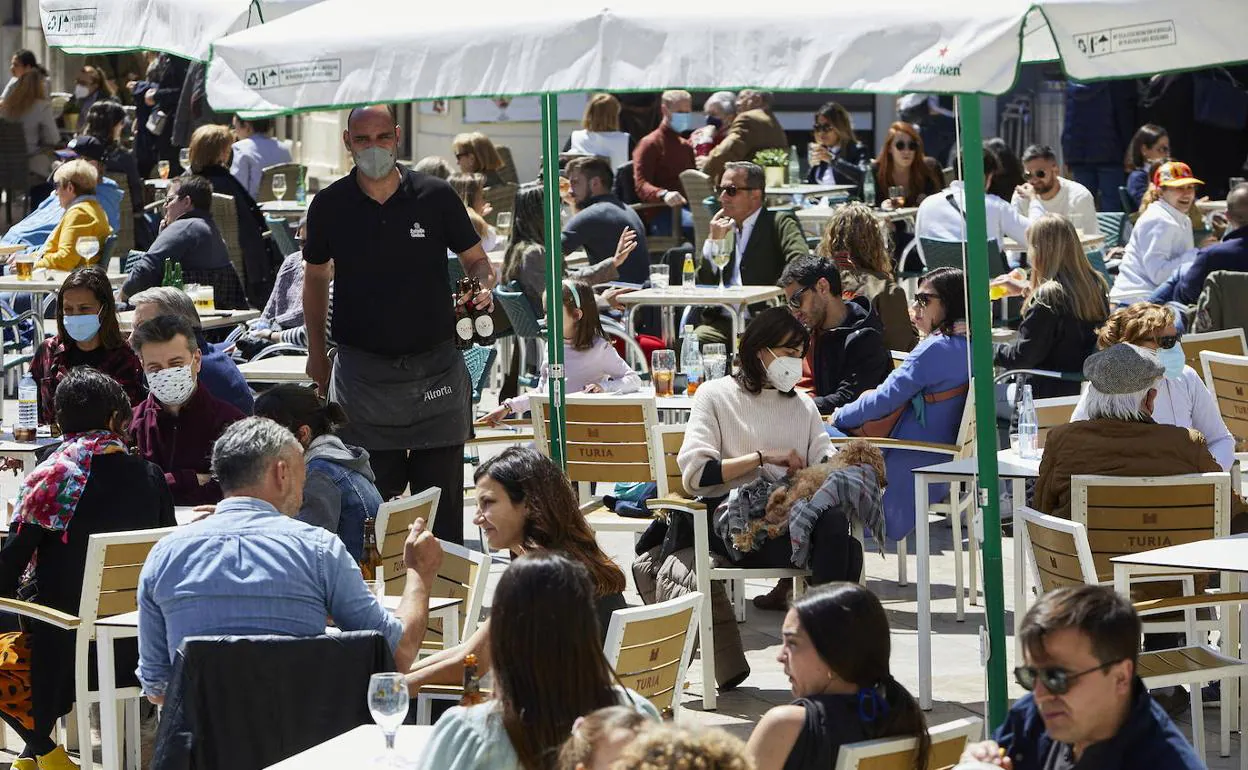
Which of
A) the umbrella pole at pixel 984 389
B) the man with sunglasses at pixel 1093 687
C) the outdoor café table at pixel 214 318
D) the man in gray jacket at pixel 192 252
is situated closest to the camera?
the man with sunglasses at pixel 1093 687

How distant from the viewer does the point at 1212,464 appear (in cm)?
651

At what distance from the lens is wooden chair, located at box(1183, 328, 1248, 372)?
9.41 metres

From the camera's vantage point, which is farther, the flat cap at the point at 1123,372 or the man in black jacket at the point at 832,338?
Answer: the man in black jacket at the point at 832,338

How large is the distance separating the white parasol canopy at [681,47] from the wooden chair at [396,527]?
4.24 ft

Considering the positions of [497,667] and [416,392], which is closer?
[497,667]

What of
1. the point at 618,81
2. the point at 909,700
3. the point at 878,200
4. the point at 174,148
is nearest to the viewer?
the point at 909,700

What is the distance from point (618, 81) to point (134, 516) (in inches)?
79.9

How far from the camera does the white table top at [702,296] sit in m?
10.6

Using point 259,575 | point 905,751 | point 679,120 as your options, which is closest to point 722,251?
point 679,120

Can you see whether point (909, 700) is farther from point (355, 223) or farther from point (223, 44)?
point (355, 223)

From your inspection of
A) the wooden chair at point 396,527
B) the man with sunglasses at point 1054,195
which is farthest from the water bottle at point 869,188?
the wooden chair at point 396,527

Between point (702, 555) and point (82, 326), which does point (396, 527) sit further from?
point (82, 326)

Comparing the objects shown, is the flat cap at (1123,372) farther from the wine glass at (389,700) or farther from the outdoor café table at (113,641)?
the wine glass at (389,700)

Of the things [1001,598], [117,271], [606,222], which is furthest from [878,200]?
[1001,598]
